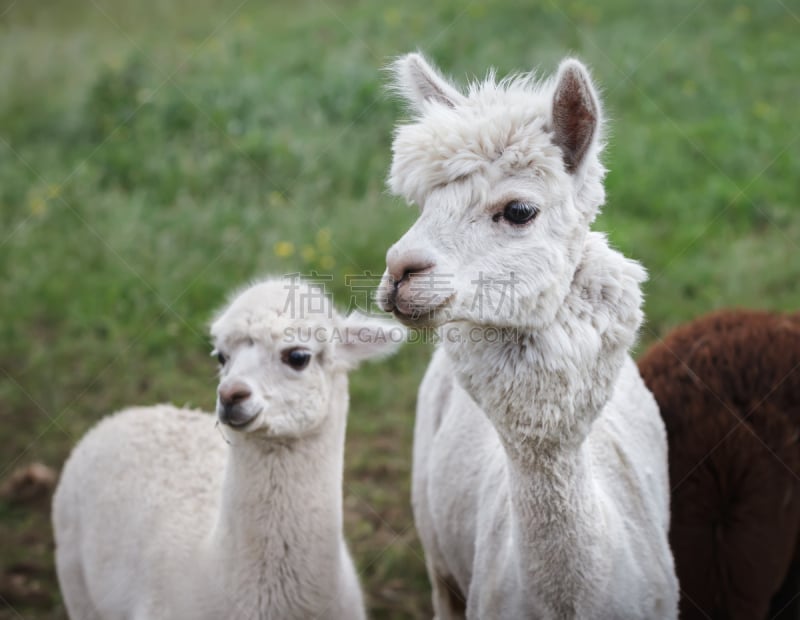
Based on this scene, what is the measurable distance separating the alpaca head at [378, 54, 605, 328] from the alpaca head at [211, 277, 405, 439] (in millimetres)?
1032

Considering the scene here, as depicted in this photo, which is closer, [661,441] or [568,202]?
[568,202]

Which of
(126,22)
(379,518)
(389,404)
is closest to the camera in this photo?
(379,518)

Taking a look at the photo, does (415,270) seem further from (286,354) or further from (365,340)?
(365,340)

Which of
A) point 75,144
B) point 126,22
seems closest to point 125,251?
point 75,144

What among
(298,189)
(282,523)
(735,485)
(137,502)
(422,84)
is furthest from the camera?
(298,189)

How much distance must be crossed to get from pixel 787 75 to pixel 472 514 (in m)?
6.92

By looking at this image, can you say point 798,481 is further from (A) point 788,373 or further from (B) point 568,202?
(B) point 568,202

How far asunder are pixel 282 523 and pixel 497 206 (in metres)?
1.61

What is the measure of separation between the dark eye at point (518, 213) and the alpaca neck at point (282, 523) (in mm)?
1385

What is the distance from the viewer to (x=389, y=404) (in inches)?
237

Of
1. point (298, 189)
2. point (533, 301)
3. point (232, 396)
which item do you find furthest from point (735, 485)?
point (298, 189)

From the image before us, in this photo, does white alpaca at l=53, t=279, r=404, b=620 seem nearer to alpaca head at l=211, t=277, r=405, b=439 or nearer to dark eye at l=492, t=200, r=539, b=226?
alpaca head at l=211, t=277, r=405, b=439

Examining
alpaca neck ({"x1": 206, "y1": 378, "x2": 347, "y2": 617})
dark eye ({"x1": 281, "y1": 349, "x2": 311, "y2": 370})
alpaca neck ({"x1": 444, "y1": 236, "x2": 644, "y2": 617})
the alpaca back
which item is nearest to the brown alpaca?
alpaca neck ({"x1": 444, "y1": 236, "x2": 644, "y2": 617})

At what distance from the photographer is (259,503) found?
3.60 meters
